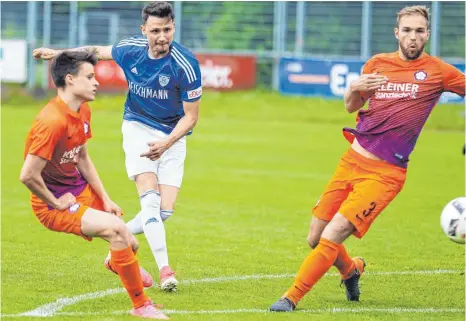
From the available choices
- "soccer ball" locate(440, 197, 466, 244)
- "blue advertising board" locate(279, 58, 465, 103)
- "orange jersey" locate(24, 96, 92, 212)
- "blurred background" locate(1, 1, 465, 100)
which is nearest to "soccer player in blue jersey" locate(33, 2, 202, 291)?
"orange jersey" locate(24, 96, 92, 212)

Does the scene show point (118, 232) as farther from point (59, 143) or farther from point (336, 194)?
point (336, 194)

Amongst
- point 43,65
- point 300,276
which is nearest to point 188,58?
point 300,276

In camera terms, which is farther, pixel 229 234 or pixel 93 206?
pixel 229 234

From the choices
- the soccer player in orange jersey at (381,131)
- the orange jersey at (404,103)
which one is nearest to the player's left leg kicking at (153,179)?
the soccer player in orange jersey at (381,131)

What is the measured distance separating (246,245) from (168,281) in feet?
9.22

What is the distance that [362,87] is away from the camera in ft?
26.4

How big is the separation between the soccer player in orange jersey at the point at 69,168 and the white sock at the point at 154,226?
1.11m

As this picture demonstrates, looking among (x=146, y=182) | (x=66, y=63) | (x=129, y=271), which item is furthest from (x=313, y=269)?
(x=66, y=63)

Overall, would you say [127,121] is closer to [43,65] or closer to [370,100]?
[370,100]

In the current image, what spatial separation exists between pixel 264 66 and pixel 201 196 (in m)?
17.8

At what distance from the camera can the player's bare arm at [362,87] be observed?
8023 mm

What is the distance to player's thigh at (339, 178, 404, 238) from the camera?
8.00 meters

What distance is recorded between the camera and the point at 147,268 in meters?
10.0

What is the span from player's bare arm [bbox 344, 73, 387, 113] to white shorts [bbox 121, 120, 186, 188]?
1951 millimetres
